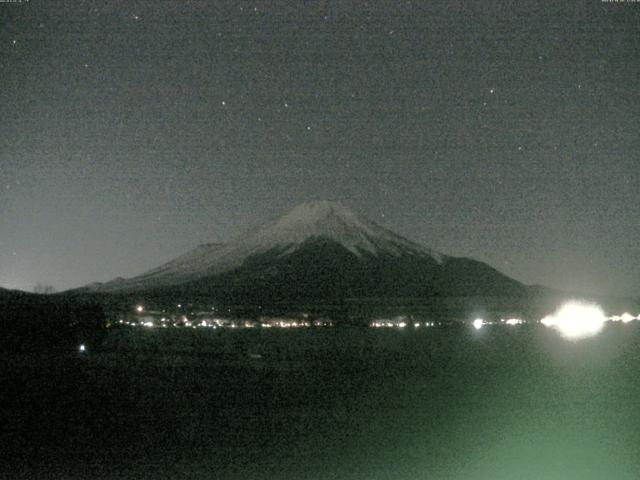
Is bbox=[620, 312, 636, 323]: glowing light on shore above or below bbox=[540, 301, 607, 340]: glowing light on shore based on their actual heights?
above

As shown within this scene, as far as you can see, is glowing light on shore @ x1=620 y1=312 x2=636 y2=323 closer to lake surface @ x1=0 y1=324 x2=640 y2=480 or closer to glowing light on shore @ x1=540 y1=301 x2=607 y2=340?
glowing light on shore @ x1=540 y1=301 x2=607 y2=340

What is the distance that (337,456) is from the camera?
12.9 meters

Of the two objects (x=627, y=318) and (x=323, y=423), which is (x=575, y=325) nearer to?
(x=627, y=318)

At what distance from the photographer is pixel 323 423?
16.4 metres

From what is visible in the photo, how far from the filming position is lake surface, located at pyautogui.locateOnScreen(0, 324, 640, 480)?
12.1 m

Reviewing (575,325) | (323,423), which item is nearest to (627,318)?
(575,325)

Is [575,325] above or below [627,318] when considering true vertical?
below

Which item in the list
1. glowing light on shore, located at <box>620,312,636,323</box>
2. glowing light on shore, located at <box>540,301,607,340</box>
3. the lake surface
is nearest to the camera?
the lake surface

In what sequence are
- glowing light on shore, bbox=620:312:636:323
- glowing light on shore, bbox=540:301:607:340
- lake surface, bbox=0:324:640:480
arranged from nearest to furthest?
lake surface, bbox=0:324:640:480 < glowing light on shore, bbox=540:301:607:340 < glowing light on shore, bbox=620:312:636:323

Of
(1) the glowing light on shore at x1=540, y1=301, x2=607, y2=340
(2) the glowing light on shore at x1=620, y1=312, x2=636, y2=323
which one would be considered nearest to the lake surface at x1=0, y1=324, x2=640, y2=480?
(1) the glowing light on shore at x1=540, y1=301, x2=607, y2=340

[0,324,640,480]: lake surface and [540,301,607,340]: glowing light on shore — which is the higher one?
[540,301,607,340]: glowing light on shore

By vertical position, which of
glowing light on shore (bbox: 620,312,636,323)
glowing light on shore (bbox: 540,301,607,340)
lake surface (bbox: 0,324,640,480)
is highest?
glowing light on shore (bbox: 620,312,636,323)

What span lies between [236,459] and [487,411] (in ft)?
21.9

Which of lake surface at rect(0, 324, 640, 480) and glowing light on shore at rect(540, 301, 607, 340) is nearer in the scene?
lake surface at rect(0, 324, 640, 480)
